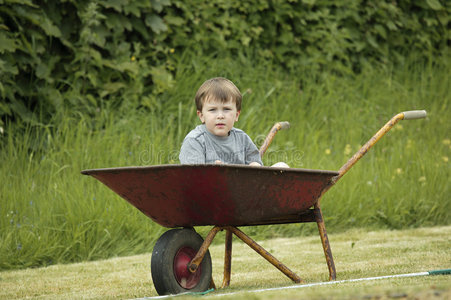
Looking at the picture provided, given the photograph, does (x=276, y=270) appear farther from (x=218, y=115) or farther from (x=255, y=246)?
(x=218, y=115)

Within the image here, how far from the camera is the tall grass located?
423 cm

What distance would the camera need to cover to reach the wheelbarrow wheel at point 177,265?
248 cm

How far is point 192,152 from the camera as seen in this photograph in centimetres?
272

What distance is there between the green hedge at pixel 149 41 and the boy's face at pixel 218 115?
232 cm

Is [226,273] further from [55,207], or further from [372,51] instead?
[372,51]

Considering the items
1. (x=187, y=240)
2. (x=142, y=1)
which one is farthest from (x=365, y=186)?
(x=187, y=240)

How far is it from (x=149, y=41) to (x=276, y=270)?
2.81 meters

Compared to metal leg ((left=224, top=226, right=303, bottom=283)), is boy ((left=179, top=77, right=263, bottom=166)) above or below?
above

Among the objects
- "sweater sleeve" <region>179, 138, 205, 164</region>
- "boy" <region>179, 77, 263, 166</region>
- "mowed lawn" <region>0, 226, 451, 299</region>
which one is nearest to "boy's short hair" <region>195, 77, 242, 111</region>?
"boy" <region>179, 77, 263, 166</region>

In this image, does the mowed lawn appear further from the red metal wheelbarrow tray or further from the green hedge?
the green hedge

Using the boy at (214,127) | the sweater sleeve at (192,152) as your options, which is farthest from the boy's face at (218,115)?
the sweater sleeve at (192,152)

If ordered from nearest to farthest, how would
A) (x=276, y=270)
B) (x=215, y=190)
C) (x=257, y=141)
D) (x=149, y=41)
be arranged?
(x=215, y=190)
(x=276, y=270)
(x=257, y=141)
(x=149, y=41)

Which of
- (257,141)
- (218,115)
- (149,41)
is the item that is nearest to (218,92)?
(218,115)

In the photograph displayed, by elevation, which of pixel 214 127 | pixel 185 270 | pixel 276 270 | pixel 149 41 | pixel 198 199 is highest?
pixel 149 41
